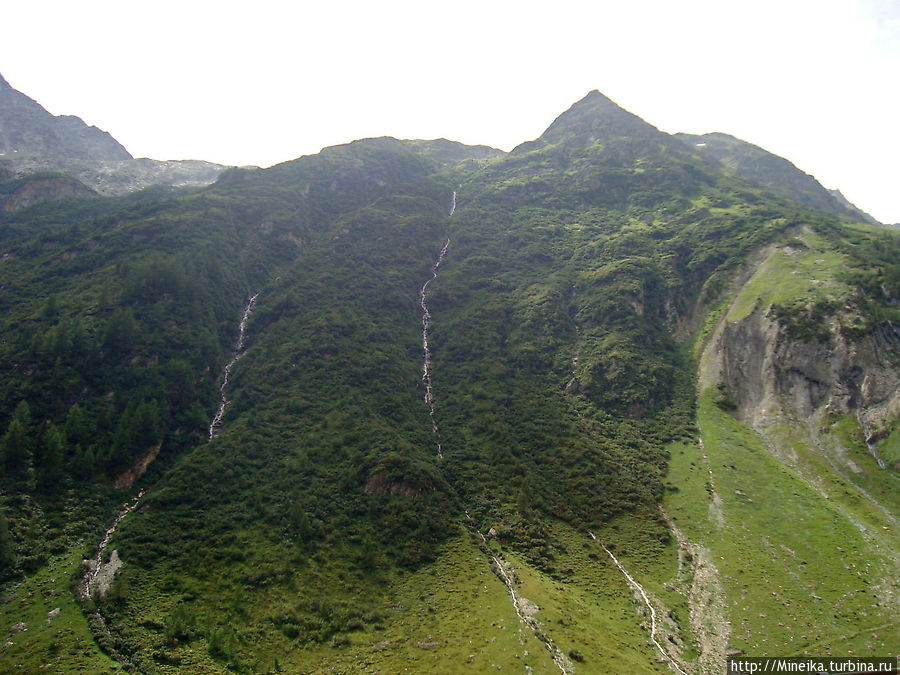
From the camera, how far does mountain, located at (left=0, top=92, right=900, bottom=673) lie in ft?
166

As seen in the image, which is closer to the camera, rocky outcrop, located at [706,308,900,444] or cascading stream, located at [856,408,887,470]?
cascading stream, located at [856,408,887,470]

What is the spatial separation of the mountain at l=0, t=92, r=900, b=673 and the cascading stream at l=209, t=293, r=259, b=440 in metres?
0.74

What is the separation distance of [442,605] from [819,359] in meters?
79.5

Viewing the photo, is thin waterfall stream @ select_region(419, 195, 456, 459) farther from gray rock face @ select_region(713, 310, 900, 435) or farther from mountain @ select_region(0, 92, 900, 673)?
gray rock face @ select_region(713, 310, 900, 435)

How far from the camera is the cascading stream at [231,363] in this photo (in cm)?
9199

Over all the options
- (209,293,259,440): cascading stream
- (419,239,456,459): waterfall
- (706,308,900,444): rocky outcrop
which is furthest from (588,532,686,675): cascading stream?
(209,293,259,440): cascading stream

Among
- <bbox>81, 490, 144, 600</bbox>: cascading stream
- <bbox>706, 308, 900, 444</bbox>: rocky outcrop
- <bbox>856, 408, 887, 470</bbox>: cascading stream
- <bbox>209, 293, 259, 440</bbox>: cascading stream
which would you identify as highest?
<bbox>706, 308, 900, 444</bbox>: rocky outcrop

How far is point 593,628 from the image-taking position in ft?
168

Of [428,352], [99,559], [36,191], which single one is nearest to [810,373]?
[428,352]

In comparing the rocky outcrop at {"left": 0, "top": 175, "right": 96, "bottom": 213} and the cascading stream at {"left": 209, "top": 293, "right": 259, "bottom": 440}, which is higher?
the rocky outcrop at {"left": 0, "top": 175, "right": 96, "bottom": 213}

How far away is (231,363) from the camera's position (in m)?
109

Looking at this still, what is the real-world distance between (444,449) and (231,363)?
186 ft

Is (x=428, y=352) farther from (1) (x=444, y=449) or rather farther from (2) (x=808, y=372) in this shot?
(2) (x=808, y=372)

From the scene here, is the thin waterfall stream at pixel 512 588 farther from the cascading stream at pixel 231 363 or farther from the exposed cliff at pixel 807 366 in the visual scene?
the exposed cliff at pixel 807 366
